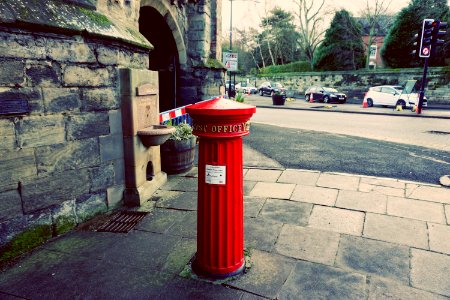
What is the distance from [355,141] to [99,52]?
669 centimetres

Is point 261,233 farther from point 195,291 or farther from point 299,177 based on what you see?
point 299,177

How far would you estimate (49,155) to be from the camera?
316 centimetres

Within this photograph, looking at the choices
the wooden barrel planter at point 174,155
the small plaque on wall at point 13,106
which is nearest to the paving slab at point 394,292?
the small plaque on wall at point 13,106

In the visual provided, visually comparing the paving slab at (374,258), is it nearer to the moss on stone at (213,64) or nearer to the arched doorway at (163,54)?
the arched doorway at (163,54)

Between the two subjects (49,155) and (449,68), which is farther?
(449,68)

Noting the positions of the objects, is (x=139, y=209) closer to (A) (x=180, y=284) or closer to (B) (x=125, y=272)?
(B) (x=125, y=272)

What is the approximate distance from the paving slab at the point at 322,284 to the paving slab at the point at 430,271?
1.44 ft

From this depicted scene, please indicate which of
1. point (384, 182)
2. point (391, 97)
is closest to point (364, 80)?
point (391, 97)

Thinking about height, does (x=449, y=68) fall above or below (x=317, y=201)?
above

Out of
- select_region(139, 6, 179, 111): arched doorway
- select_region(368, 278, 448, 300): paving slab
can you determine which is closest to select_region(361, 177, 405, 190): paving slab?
select_region(368, 278, 448, 300): paving slab

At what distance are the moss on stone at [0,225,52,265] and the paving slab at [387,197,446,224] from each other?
374 cm

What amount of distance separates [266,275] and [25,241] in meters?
2.27

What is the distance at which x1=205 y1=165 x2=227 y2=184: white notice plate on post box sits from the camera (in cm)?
234

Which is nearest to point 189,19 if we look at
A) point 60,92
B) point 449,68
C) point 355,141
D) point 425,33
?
point 355,141
